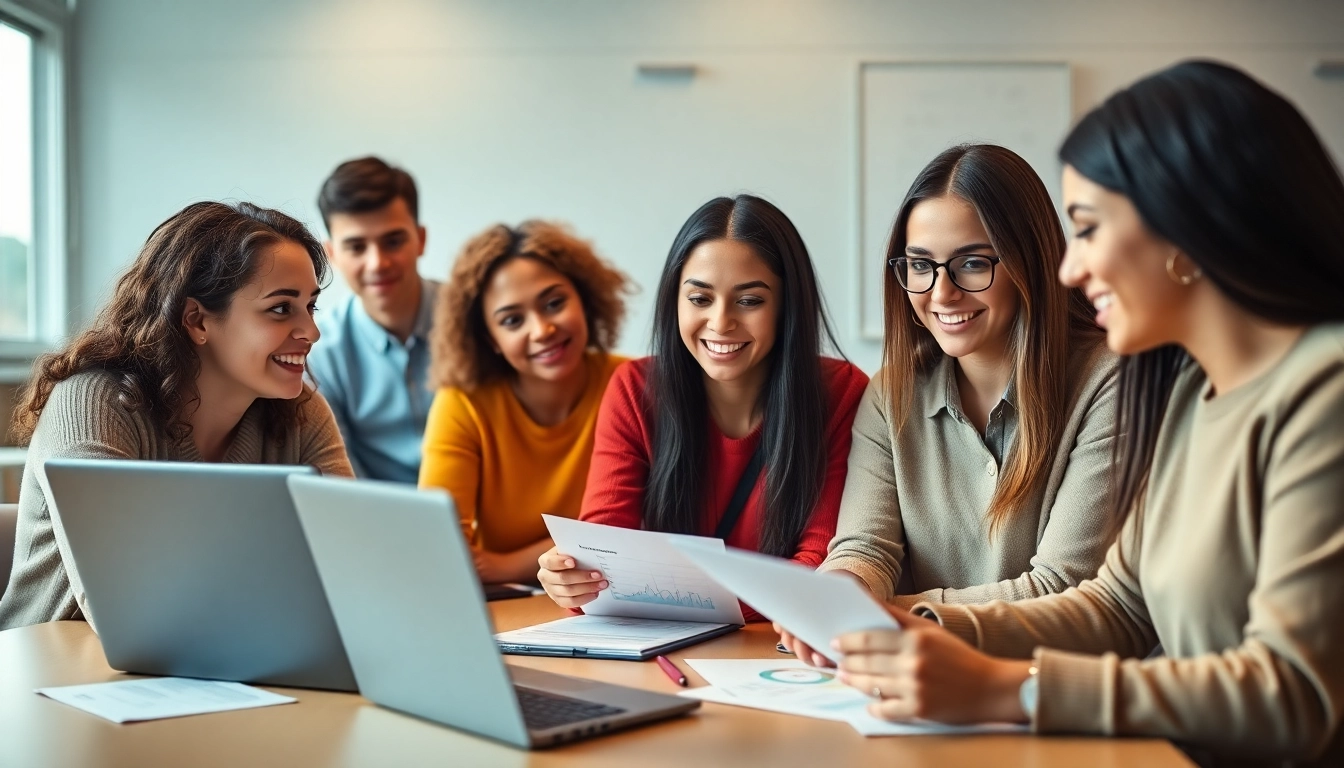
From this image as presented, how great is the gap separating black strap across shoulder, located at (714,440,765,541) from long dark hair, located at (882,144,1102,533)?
1.53ft

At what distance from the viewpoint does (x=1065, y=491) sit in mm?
1780

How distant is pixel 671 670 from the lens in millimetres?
1477

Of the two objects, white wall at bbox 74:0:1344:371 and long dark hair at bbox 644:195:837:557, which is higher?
white wall at bbox 74:0:1344:371

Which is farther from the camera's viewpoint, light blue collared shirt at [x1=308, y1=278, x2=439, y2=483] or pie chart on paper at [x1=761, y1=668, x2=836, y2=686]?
light blue collared shirt at [x1=308, y1=278, x2=439, y2=483]

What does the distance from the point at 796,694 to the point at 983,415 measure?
2.47 ft

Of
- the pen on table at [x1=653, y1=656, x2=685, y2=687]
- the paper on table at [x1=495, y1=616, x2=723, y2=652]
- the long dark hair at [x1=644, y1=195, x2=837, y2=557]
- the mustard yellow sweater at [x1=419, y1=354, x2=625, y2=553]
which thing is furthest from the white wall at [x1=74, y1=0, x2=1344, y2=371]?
the pen on table at [x1=653, y1=656, x2=685, y2=687]

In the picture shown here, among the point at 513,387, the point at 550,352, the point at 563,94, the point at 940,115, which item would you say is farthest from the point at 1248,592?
the point at 563,94

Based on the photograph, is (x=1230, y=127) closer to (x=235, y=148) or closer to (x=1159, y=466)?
(x=1159, y=466)

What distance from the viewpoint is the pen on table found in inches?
56.3

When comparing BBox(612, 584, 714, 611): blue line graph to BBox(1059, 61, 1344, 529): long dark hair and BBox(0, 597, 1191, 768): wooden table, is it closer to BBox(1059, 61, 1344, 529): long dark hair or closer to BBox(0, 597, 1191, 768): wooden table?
BBox(0, 597, 1191, 768): wooden table

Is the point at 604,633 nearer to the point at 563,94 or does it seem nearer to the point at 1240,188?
the point at 1240,188

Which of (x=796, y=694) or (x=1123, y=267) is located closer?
(x=1123, y=267)

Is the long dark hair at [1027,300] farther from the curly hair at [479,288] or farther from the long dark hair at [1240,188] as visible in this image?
the curly hair at [479,288]

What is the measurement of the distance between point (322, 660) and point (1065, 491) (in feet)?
3.50
